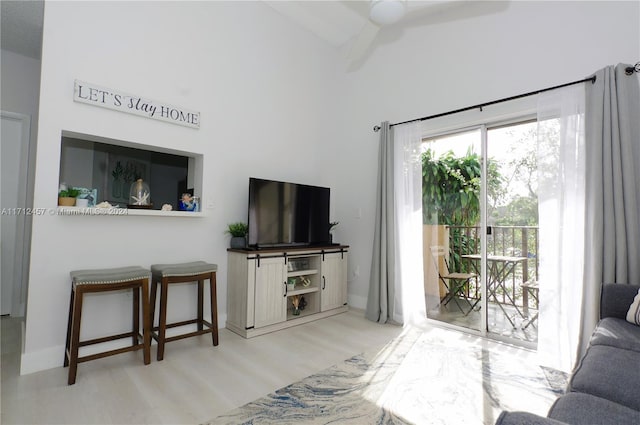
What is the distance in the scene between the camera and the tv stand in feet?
9.68

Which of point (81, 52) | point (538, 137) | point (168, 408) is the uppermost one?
point (81, 52)

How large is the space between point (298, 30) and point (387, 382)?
13.1ft

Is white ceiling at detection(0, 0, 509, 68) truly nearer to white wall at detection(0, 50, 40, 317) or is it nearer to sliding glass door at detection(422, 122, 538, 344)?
white wall at detection(0, 50, 40, 317)

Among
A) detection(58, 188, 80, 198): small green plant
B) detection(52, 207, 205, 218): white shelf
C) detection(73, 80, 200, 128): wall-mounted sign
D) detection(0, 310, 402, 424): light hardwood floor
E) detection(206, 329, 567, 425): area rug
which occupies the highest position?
detection(73, 80, 200, 128): wall-mounted sign

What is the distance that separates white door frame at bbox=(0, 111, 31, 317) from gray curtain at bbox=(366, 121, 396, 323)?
3716mm

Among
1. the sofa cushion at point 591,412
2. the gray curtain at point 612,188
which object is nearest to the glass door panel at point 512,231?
the gray curtain at point 612,188

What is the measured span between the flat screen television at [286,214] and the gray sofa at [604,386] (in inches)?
99.5

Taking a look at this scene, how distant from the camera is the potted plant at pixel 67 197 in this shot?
7.52 feet

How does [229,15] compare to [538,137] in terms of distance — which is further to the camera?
[229,15]

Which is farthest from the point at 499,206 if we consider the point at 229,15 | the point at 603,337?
the point at 229,15

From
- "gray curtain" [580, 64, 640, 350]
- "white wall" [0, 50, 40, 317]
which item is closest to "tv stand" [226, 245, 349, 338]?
"gray curtain" [580, 64, 640, 350]

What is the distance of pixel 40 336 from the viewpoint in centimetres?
223

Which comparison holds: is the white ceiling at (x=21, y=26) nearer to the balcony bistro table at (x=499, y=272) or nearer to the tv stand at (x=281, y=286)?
the tv stand at (x=281, y=286)

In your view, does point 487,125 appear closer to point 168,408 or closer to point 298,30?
point 298,30
